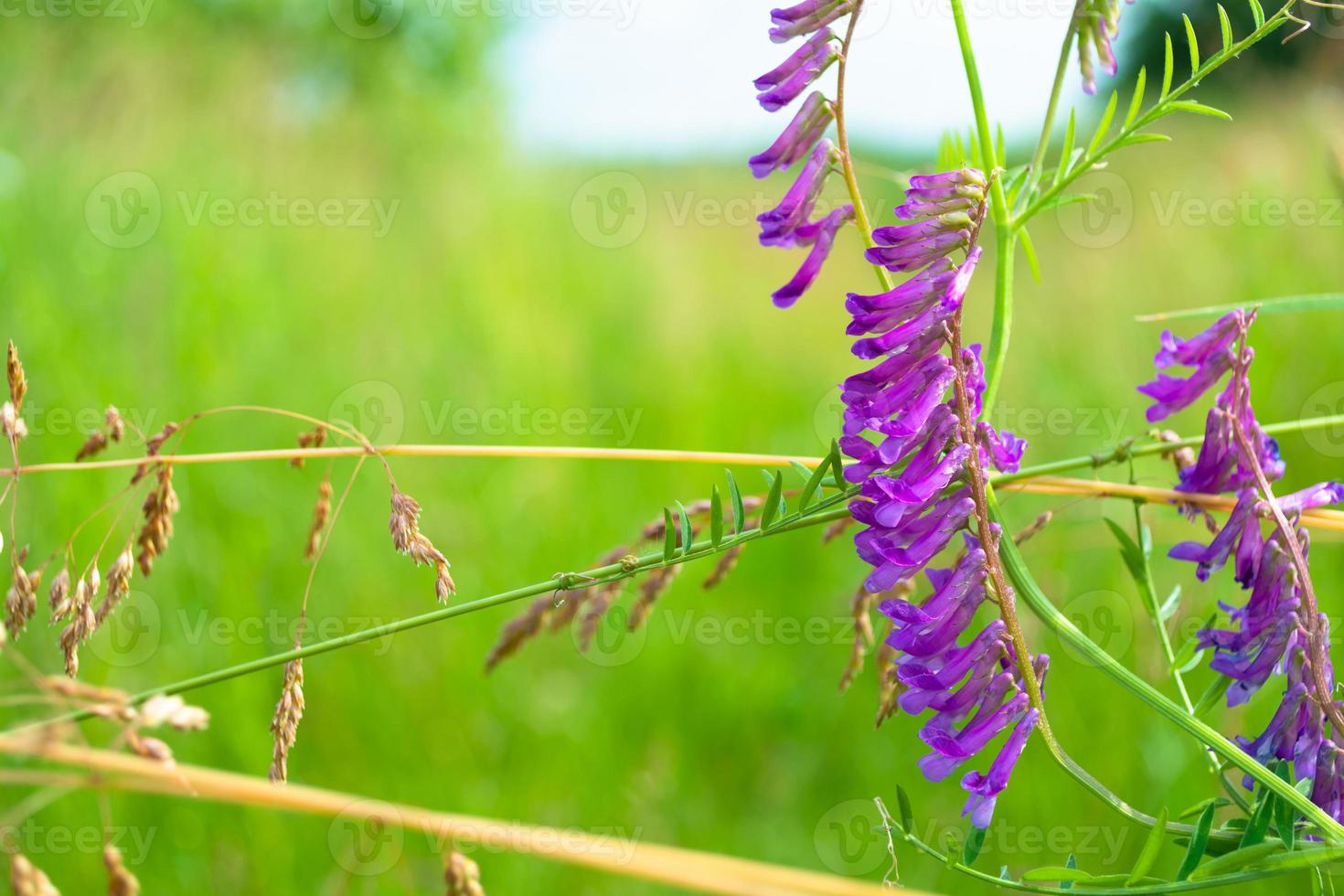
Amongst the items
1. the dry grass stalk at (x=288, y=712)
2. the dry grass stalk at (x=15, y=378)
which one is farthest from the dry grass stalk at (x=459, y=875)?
the dry grass stalk at (x=15, y=378)

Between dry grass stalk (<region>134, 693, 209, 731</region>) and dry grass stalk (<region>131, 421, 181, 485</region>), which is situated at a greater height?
dry grass stalk (<region>131, 421, 181, 485</region>)

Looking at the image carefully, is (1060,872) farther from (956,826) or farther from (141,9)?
(141,9)

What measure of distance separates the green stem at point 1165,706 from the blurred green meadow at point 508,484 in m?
0.59

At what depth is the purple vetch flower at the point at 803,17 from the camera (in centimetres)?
Answer: 90

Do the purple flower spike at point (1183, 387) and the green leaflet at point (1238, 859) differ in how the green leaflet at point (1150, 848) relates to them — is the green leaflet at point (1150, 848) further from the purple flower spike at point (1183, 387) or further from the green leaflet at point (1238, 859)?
the purple flower spike at point (1183, 387)

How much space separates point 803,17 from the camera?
0.90 meters

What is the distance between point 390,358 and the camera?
4.68 metres

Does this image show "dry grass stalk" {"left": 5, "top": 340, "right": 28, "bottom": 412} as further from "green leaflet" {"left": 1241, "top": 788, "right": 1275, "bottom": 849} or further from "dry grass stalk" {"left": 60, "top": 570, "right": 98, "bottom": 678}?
"green leaflet" {"left": 1241, "top": 788, "right": 1275, "bottom": 849}

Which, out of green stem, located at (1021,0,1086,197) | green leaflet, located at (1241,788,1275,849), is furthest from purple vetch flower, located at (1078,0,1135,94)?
green leaflet, located at (1241,788,1275,849)

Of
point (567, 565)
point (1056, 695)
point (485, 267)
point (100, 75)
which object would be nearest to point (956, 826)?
point (1056, 695)

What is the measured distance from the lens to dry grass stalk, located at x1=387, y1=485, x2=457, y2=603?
2.98ft

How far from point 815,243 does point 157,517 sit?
0.75 m

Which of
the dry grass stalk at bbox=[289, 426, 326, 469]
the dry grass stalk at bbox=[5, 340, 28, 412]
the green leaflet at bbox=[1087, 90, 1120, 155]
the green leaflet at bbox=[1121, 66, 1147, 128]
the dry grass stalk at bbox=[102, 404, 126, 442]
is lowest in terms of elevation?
the dry grass stalk at bbox=[289, 426, 326, 469]

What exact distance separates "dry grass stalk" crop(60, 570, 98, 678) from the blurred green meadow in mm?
984
